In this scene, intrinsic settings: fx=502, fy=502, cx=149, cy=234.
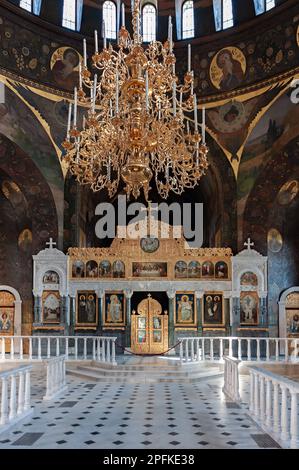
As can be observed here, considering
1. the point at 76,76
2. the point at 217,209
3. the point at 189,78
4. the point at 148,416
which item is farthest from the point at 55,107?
the point at 148,416

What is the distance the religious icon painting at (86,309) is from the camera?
63.9 ft

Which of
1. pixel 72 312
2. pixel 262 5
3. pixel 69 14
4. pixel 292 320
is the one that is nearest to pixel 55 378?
pixel 72 312

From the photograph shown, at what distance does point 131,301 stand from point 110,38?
10.5 m

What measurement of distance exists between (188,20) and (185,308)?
11.5m

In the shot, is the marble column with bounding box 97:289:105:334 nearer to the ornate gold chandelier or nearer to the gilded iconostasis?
the gilded iconostasis

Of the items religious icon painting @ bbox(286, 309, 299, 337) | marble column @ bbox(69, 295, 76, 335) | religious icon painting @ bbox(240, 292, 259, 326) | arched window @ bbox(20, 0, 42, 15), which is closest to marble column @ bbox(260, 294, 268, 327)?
religious icon painting @ bbox(240, 292, 259, 326)

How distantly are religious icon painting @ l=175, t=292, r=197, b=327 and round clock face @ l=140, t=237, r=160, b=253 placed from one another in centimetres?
204

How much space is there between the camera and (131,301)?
20.6m

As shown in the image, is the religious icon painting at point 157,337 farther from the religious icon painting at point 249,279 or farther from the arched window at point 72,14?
the arched window at point 72,14

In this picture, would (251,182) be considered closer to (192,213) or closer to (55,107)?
(192,213)

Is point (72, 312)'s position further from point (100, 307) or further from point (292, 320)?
point (292, 320)

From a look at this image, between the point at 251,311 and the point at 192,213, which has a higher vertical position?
the point at 192,213

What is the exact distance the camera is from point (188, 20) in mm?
20094

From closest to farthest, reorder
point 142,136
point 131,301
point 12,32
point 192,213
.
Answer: point 142,136, point 12,32, point 131,301, point 192,213
